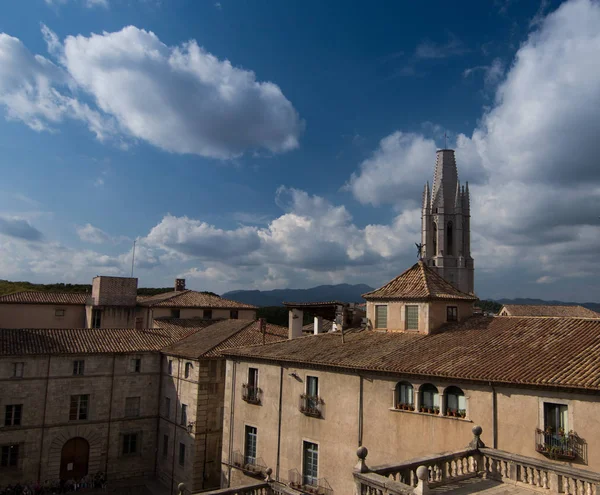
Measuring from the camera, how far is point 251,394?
101ft

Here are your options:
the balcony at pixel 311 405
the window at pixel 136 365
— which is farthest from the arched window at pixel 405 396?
the window at pixel 136 365

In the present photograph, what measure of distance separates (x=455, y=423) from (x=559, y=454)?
4.16 metres

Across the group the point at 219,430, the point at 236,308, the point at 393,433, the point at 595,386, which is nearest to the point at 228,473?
the point at 219,430

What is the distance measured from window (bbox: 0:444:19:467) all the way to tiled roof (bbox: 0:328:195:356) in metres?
7.02

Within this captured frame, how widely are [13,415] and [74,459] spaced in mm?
6129

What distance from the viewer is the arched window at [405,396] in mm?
22766

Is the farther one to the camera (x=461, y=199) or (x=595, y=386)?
(x=461, y=199)

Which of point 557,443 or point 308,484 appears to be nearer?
point 557,443

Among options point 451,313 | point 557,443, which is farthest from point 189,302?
point 557,443

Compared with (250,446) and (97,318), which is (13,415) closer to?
(97,318)

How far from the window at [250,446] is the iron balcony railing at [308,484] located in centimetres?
369

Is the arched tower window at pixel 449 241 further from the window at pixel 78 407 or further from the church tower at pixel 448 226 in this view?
the window at pixel 78 407

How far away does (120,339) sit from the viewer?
44.7m

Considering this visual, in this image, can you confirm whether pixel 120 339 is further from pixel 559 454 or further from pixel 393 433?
pixel 559 454
